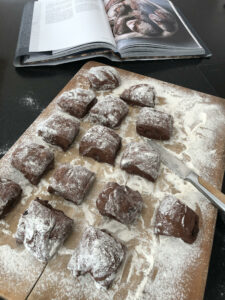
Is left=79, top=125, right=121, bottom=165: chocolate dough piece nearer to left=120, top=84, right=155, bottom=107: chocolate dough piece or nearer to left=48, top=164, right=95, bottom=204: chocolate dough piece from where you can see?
left=48, top=164, right=95, bottom=204: chocolate dough piece

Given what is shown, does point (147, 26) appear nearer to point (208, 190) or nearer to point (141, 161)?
point (141, 161)

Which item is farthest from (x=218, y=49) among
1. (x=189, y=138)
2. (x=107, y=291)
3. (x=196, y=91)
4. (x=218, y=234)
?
(x=107, y=291)

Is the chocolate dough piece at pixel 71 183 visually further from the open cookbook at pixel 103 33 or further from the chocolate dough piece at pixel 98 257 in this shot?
the open cookbook at pixel 103 33

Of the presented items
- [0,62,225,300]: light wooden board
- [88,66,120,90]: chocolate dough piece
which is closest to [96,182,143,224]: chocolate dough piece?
[0,62,225,300]: light wooden board

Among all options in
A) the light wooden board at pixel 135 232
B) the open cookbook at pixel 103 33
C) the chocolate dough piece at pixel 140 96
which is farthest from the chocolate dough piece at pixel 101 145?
the open cookbook at pixel 103 33

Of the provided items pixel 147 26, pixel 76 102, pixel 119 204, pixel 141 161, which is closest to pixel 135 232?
pixel 119 204

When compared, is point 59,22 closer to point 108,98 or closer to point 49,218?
point 108,98
